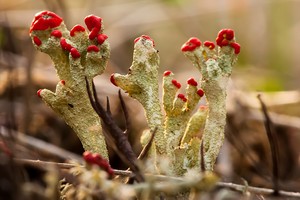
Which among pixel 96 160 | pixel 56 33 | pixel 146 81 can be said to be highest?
pixel 56 33

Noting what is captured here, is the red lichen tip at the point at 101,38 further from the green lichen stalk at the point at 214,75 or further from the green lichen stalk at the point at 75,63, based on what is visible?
the green lichen stalk at the point at 214,75

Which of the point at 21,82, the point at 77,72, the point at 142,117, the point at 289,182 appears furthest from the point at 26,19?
the point at 77,72

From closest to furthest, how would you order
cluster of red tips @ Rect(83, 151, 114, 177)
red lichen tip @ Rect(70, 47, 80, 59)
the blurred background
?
cluster of red tips @ Rect(83, 151, 114, 177), red lichen tip @ Rect(70, 47, 80, 59), the blurred background

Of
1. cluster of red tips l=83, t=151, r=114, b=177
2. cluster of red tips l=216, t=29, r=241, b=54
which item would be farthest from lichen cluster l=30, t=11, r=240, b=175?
cluster of red tips l=83, t=151, r=114, b=177

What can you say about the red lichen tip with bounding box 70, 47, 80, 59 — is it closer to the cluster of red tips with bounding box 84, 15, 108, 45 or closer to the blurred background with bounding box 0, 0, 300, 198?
the cluster of red tips with bounding box 84, 15, 108, 45

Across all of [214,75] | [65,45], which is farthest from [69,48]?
[214,75]

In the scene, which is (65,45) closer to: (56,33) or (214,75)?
(56,33)
